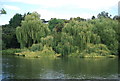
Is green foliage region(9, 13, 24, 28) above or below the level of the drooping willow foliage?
above

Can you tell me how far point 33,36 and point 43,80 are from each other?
601 inches

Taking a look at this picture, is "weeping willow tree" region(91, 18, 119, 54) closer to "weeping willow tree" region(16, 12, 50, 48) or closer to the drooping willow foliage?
the drooping willow foliage

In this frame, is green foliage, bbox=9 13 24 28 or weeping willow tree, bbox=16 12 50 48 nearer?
weeping willow tree, bbox=16 12 50 48

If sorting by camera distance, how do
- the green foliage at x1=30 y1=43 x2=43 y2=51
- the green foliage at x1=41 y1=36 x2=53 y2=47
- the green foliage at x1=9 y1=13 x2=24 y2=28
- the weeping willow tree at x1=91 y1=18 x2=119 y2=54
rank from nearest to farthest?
the weeping willow tree at x1=91 y1=18 x2=119 y2=54 < the green foliage at x1=30 y1=43 x2=43 y2=51 < the green foliage at x1=41 y1=36 x2=53 y2=47 < the green foliage at x1=9 y1=13 x2=24 y2=28

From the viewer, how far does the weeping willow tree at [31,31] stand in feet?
87.8

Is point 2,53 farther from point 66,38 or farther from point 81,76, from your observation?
point 81,76

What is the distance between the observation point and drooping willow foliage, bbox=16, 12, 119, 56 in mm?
24688

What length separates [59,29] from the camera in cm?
3150

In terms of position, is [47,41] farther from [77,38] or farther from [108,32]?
[108,32]

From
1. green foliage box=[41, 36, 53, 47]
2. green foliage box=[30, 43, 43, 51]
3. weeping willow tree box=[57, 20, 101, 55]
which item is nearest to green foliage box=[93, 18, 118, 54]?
weeping willow tree box=[57, 20, 101, 55]

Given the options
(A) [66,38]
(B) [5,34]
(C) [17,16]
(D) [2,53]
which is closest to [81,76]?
(A) [66,38]

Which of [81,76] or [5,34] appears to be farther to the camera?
[5,34]

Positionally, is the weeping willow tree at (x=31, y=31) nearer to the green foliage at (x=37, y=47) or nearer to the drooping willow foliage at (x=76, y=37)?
the drooping willow foliage at (x=76, y=37)

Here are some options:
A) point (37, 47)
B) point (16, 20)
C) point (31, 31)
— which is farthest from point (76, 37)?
point (16, 20)
